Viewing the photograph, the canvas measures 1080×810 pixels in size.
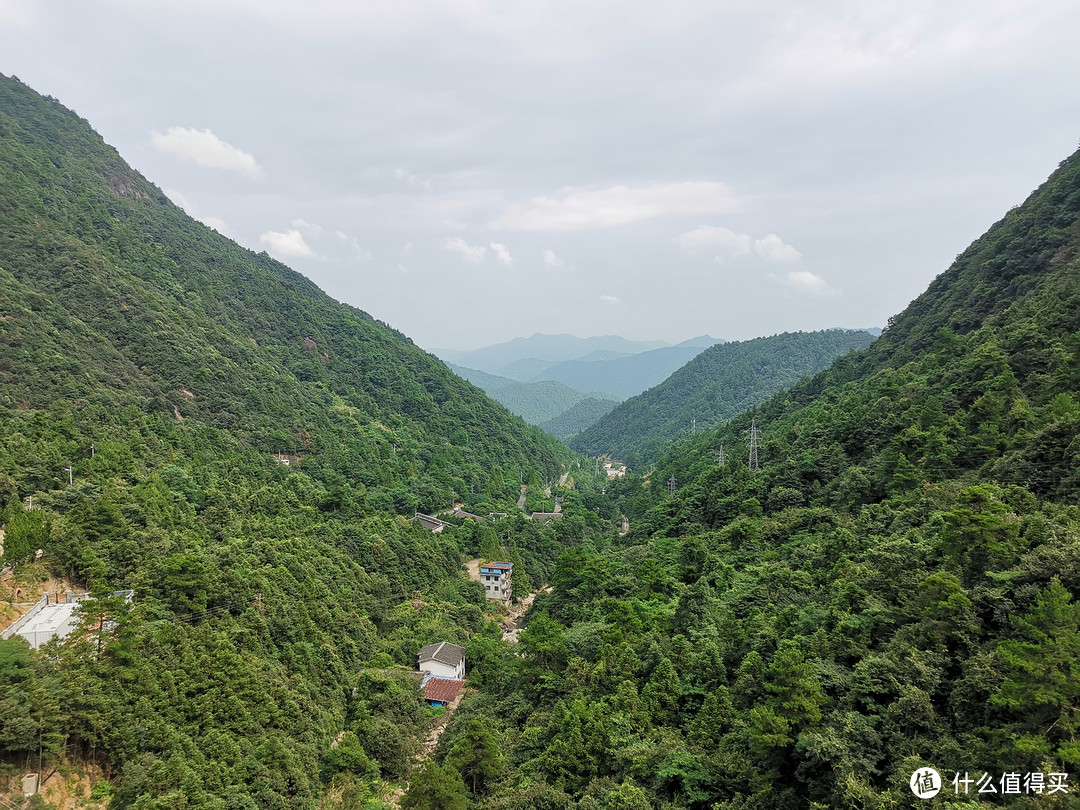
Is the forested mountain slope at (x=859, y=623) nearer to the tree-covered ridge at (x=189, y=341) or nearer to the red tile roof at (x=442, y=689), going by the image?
the red tile roof at (x=442, y=689)

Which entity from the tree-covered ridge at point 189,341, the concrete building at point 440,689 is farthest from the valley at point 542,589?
the concrete building at point 440,689

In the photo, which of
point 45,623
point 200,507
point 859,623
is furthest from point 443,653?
point 859,623

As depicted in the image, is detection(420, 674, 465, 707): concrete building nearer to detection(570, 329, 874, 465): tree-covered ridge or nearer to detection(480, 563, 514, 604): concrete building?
detection(480, 563, 514, 604): concrete building

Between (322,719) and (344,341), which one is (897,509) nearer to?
(322,719)

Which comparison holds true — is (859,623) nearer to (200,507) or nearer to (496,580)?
(200,507)

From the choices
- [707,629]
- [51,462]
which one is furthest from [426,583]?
[707,629]
